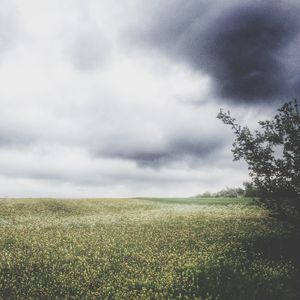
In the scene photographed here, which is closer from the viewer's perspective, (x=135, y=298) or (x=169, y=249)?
(x=135, y=298)

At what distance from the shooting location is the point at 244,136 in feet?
62.2

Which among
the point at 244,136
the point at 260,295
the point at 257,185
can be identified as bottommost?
the point at 260,295

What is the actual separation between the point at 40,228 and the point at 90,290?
588 inches

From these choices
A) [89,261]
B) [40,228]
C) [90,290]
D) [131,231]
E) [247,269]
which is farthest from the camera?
[40,228]

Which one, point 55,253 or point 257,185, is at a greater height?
point 257,185

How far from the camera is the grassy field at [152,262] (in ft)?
38.7

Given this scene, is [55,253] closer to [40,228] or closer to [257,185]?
[40,228]

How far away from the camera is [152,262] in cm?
1489

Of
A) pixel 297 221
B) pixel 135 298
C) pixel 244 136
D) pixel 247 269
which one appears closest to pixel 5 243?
pixel 135 298

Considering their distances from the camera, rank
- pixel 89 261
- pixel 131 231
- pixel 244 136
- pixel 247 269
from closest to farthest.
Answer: pixel 247 269 < pixel 89 261 < pixel 244 136 < pixel 131 231

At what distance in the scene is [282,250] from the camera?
1681cm

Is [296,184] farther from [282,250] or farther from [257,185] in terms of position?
[282,250]

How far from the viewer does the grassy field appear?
464 inches

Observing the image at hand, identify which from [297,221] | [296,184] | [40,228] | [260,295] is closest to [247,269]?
[260,295]
